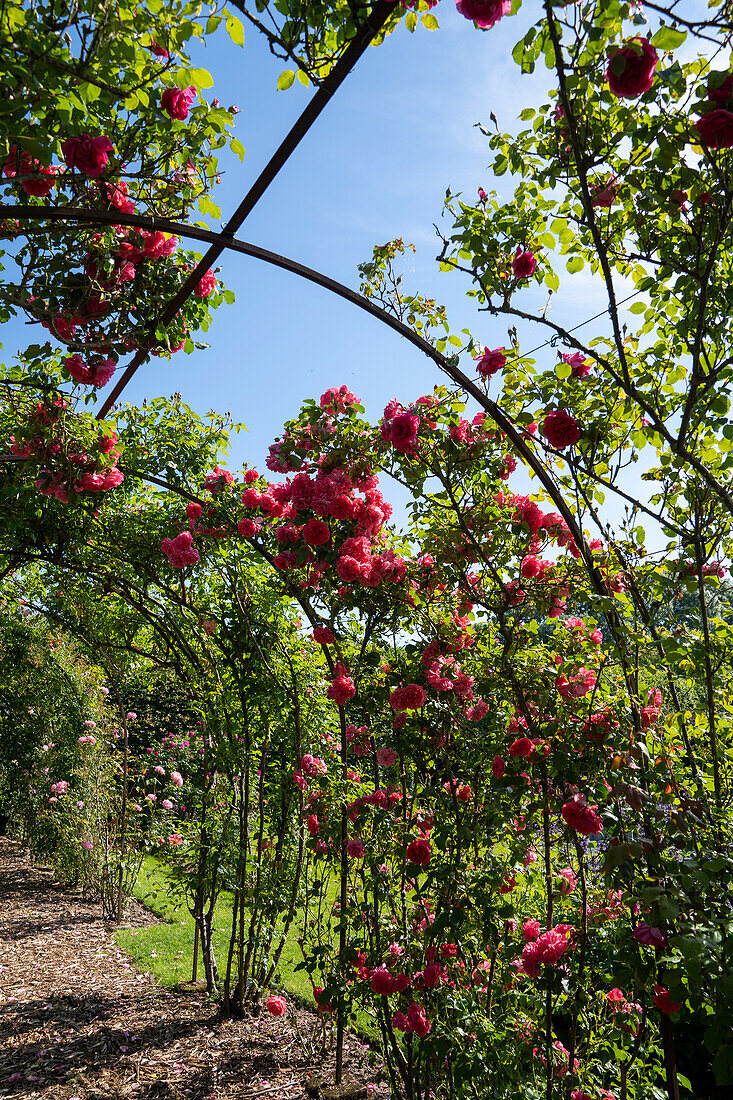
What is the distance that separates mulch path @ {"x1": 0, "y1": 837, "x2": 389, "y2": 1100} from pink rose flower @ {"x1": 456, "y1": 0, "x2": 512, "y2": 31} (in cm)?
382

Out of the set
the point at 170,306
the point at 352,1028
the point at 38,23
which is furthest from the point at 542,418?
the point at 352,1028

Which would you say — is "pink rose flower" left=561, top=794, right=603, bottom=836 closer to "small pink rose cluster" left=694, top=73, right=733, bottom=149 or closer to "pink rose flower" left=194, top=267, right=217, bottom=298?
"small pink rose cluster" left=694, top=73, right=733, bottom=149

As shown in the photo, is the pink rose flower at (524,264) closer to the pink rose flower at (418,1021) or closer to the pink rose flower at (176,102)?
the pink rose flower at (176,102)

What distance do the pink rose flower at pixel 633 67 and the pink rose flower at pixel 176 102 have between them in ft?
3.60

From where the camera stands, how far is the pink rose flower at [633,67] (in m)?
1.26

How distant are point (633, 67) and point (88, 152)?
1.38 m

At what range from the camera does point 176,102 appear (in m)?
1.71

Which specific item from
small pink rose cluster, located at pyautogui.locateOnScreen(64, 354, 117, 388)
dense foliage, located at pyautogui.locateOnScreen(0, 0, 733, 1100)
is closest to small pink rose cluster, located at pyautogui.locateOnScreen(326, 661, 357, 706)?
dense foliage, located at pyautogui.locateOnScreen(0, 0, 733, 1100)

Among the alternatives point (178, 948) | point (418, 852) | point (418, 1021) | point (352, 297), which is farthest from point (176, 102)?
point (178, 948)

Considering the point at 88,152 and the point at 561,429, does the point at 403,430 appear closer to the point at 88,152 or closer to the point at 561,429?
the point at 561,429

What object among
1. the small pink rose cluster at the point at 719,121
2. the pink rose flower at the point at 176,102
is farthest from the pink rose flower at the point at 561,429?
the pink rose flower at the point at 176,102

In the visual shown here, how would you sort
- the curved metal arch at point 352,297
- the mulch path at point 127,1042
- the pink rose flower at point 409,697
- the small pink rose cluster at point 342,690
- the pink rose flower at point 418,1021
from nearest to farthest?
the curved metal arch at point 352,297 → the pink rose flower at point 418,1021 → the pink rose flower at point 409,697 → the small pink rose cluster at point 342,690 → the mulch path at point 127,1042

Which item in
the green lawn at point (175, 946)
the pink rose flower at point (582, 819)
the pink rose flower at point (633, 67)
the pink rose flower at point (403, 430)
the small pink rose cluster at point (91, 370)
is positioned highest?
the small pink rose cluster at point (91, 370)

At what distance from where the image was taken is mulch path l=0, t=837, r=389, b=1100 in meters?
2.93
